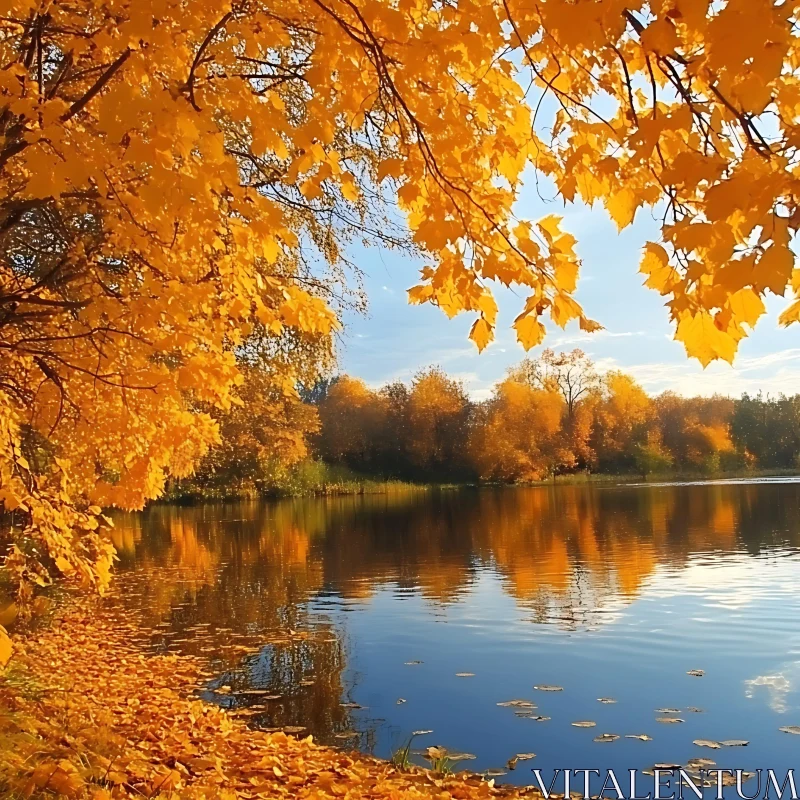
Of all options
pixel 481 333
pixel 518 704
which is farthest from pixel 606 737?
pixel 481 333

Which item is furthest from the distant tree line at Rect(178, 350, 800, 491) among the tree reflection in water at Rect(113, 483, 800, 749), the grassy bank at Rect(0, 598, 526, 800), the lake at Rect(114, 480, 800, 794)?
the grassy bank at Rect(0, 598, 526, 800)

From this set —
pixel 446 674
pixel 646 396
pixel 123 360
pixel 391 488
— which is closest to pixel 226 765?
pixel 123 360

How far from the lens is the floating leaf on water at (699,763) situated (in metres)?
5.25

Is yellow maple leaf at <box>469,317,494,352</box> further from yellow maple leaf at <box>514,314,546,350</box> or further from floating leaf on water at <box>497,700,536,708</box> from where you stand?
floating leaf on water at <box>497,700,536,708</box>

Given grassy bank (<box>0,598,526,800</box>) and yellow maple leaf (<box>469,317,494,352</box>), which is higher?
yellow maple leaf (<box>469,317,494,352</box>)

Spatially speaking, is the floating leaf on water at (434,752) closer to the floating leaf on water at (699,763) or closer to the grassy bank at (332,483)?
the floating leaf on water at (699,763)

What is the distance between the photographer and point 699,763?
530cm

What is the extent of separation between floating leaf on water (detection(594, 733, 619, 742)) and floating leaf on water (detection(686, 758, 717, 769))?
645 mm

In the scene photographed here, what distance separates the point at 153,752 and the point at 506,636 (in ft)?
17.4

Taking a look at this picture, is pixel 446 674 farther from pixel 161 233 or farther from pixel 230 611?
pixel 161 233

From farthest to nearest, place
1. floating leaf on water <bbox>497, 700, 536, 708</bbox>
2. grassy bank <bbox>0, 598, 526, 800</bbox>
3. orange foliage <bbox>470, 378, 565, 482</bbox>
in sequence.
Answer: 1. orange foliage <bbox>470, 378, 565, 482</bbox>
2. floating leaf on water <bbox>497, 700, 536, 708</bbox>
3. grassy bank <bbox>0, 598, 526, 800</bbox>

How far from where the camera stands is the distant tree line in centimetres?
5397

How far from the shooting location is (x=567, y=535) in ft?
62.6

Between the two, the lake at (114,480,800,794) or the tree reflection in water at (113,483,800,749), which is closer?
the lake at (114,480,800,794)
